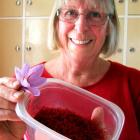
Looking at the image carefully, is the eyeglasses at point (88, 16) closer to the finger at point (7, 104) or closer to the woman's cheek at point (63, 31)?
the woman's cheek at point (63, 31)

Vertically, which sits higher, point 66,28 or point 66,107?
point 66,28

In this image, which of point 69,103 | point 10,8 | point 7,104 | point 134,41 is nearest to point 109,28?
point 69,103

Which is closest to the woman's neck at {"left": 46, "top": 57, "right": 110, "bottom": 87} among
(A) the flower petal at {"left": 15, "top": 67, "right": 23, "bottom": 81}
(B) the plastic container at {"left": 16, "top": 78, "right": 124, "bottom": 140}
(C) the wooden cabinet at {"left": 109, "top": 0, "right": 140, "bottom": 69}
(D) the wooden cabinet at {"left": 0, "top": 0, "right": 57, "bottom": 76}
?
(B) the plastic container at {"left": 16, "top": 78, "right": 124, "bottom": 140}

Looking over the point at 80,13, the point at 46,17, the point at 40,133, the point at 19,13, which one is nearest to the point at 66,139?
the point at 40,133

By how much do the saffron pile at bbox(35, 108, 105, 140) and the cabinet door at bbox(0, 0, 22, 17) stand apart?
1.81 m

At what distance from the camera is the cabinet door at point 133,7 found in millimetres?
1900

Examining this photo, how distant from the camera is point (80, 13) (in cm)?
88

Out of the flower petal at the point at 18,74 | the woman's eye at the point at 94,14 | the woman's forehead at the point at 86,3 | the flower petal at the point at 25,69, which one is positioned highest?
the woman's forehead at the point at 86,3

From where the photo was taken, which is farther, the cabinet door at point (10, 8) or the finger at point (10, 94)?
the cabinet door at point (10, 8)

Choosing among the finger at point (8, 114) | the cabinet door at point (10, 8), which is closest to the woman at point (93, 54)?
the finger at point (8, 114)

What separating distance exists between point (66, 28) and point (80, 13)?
0.07 meters

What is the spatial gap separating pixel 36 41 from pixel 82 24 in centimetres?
141

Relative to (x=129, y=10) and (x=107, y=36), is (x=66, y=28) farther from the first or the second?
(x=129, y=10)

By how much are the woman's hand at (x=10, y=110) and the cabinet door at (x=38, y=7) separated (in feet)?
5.16
